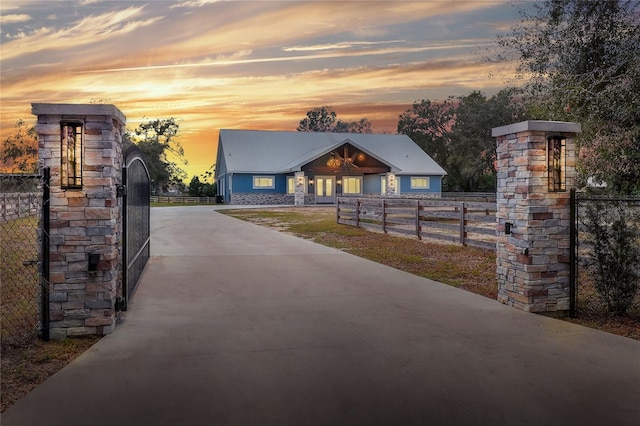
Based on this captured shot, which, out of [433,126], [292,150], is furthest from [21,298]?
[433,126]

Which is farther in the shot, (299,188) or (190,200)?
(190,200)

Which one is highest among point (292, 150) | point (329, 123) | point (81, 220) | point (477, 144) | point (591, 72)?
point (329, 123)

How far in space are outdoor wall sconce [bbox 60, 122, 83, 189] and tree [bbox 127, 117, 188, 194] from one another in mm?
53368

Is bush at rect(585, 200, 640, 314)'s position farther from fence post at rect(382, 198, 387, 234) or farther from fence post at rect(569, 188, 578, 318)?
fence post at rect(382, 198, 387, 234)

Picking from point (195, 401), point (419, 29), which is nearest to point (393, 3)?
point (419, 29)

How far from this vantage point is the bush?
6641 mm

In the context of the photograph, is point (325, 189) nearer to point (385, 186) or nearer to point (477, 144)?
point (385, 186)

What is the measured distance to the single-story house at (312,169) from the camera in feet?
137

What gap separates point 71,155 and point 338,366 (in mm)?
3830

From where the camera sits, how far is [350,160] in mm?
41625

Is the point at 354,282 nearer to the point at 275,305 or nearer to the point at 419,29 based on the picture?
the point at 275,305

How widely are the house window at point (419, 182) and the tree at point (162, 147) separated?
28.8m

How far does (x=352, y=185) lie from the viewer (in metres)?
44.3

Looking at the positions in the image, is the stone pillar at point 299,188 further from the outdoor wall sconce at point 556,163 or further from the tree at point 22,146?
the outdoor wall sconce at point 556,163
